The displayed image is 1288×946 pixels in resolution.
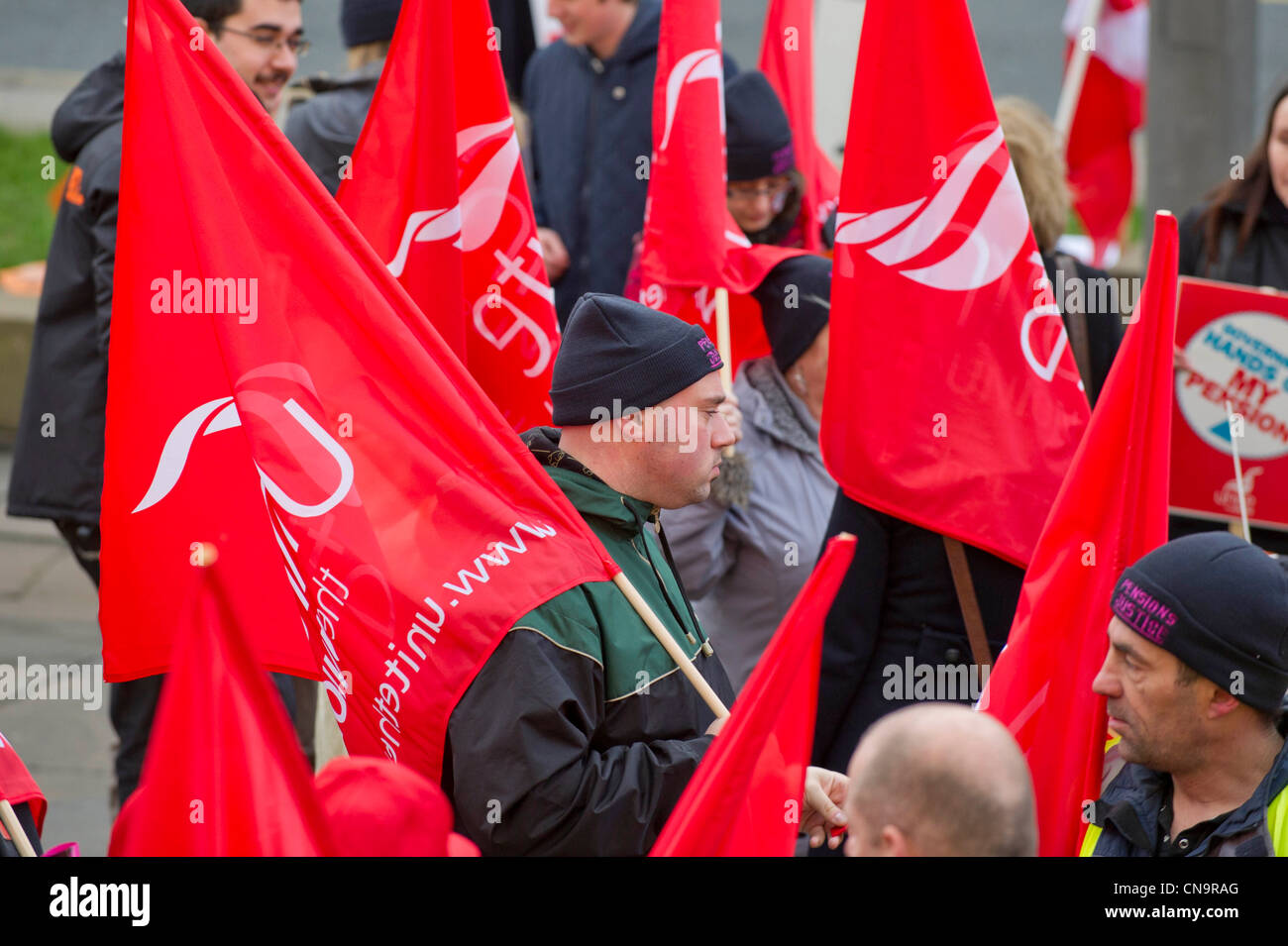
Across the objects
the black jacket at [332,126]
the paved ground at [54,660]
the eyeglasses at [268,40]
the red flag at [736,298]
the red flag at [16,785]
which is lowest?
the paved ground at [54,660]

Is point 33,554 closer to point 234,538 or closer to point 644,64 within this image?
point 644,64

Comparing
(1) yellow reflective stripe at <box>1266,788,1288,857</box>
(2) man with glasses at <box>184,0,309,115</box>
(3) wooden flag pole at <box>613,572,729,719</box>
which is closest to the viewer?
(1) yellow reflective stripe at <box>1266,788,1288,857</box>

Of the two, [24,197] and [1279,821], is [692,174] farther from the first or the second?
[24,197]

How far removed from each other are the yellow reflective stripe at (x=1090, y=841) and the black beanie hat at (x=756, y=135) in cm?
269

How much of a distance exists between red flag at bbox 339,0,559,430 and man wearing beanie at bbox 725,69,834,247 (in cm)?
99

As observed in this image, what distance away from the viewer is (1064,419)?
3.97 metres

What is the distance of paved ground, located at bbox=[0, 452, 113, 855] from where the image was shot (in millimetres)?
5902

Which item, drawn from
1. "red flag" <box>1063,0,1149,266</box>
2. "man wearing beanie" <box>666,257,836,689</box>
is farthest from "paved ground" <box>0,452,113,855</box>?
"red flag" <box>1063,0,1149,266</box>

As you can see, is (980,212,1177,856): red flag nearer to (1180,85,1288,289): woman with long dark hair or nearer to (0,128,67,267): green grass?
(1180,85,1288,289): woman with long dark hair

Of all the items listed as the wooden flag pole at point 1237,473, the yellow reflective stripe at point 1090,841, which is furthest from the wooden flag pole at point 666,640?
the wooden flag pole at point 1237,473

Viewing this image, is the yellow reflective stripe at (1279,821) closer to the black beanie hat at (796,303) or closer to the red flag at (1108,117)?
the black beanie hat at (796,303)

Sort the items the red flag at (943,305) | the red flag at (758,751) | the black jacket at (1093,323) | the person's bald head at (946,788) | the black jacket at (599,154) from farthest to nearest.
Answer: the black jacket at (599,154)
the black jacket at (1093,323)
the red flag at (943,305)
the red flag at (758,751)
the person's bald head at (946,788)

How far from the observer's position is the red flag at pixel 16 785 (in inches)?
123
